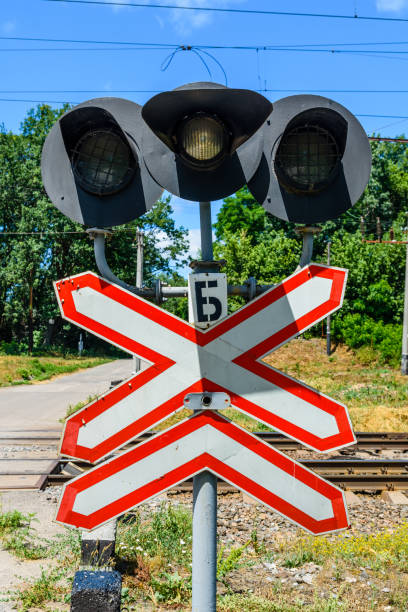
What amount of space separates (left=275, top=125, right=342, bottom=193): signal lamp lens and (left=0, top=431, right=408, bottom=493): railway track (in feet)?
16.8

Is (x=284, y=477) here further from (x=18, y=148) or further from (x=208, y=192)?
(x=18, y=148)

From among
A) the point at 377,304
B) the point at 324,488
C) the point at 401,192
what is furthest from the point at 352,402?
the point at 401,192

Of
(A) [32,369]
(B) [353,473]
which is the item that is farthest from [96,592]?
(A) [32,369]

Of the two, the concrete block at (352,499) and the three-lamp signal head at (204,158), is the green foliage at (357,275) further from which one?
the three-lamp signal head at (204,158)

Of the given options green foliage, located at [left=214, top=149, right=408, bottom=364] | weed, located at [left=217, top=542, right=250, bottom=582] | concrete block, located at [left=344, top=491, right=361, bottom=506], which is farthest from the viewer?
green foliage, located at [left=214, top=149, right=408, bottom=364]

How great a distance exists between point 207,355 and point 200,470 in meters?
0.45

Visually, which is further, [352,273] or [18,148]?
[18,148]

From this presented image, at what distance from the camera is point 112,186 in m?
2.26

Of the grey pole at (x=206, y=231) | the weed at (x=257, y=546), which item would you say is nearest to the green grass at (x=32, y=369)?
the weed at (x=257, y=546)

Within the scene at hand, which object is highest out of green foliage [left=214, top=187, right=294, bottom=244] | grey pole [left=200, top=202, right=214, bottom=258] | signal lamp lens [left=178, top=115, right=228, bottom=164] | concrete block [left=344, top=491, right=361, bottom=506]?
green foliage [left=214, top=187, right=294, bottom=244]

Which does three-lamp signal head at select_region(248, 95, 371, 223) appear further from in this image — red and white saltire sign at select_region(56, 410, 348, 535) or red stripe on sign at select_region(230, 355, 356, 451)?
red and white saltire sign at select_region(56, 410, 348, 535)

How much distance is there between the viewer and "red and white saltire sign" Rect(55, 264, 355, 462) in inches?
79.3

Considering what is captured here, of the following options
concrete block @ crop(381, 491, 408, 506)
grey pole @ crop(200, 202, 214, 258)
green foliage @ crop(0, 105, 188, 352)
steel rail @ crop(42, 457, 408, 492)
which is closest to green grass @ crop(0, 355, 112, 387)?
green foliage @ crop(0, 105, 188, 352)

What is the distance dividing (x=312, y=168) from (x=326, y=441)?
112cm
